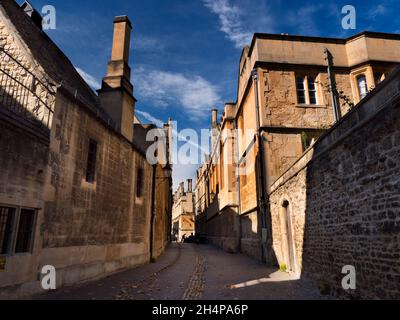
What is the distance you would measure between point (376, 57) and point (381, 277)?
46.6 ft

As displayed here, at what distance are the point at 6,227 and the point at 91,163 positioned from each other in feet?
11.7

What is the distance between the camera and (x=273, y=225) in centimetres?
1244

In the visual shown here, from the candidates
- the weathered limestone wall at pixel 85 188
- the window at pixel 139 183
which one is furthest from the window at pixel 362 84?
the weathered limestone wall at pixel 85 188

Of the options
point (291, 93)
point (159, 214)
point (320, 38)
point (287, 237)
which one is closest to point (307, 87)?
point (291, 93)

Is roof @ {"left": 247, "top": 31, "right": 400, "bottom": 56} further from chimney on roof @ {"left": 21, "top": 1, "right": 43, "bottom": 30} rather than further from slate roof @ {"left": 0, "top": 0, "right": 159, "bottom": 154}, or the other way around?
chimney on roof @ {"left": 21, "top": 1, "right": 43, "bottom": 30}

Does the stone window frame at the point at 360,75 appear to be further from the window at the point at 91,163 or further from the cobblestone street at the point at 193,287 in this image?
the window at the point at 91,163

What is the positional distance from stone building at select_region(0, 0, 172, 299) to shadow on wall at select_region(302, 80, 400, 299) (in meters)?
7.01

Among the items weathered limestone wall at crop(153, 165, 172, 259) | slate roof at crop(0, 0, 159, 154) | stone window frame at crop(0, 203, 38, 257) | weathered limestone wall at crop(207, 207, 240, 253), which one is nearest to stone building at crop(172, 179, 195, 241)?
weathered limestone wall at crop(207, 207, 240, 253)

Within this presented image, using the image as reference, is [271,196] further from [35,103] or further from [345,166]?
[35,103]

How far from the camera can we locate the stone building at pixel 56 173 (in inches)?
244

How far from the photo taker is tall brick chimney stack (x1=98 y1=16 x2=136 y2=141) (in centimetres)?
1265

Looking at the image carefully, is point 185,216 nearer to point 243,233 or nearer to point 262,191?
point 243,233
